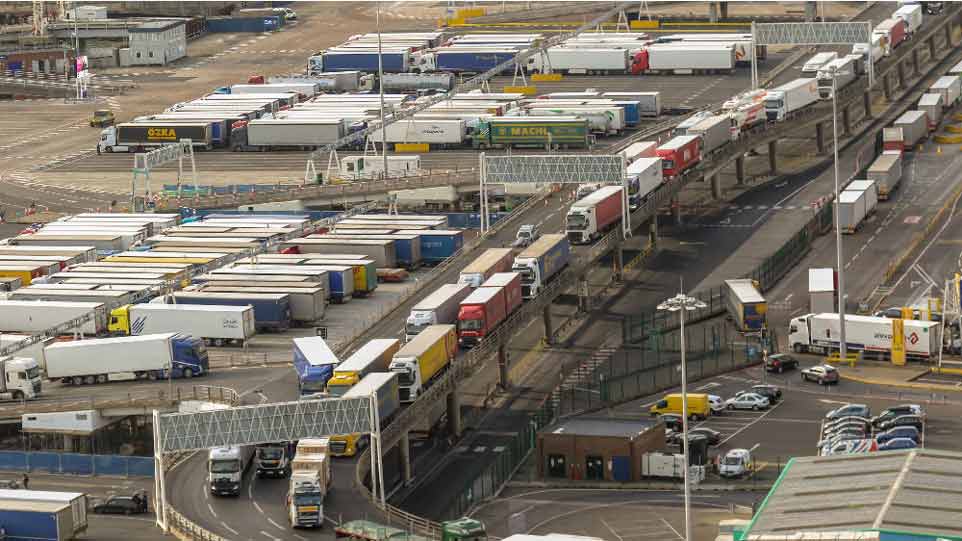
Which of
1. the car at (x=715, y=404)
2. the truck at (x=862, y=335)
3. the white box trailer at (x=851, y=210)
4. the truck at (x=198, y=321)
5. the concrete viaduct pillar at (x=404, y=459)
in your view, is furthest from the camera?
the white box trailer at (x=851, y=210)

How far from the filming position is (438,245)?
16788 centimetres

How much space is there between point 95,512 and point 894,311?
189 feet

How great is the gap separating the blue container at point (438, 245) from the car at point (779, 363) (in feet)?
108

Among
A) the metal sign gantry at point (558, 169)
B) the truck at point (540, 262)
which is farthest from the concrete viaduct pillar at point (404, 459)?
the metal sign gantry at point (558, 169)

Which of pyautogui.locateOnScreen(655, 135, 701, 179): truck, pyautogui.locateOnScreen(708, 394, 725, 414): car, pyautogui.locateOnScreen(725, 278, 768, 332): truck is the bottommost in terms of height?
pyautogui.locateOnScreen(708, 394, 725, 414): car

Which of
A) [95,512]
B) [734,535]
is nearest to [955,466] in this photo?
[734,535]

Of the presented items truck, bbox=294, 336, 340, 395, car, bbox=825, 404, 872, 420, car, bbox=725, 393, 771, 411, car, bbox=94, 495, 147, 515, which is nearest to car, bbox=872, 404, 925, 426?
car, bbox=825, 404, 872, 420

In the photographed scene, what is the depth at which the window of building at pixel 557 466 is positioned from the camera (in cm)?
12319

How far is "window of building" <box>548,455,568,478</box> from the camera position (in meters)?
123

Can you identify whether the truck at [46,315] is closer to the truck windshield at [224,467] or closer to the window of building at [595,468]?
the truck windshield at [224,467]

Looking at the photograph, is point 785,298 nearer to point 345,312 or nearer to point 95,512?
point 345,312

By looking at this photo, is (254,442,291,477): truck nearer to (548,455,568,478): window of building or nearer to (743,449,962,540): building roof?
(548,455,568,478): window of building

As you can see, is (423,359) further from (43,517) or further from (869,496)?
(869,496)

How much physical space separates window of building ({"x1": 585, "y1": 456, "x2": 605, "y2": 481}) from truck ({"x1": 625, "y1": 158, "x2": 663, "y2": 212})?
4891 centimetres
